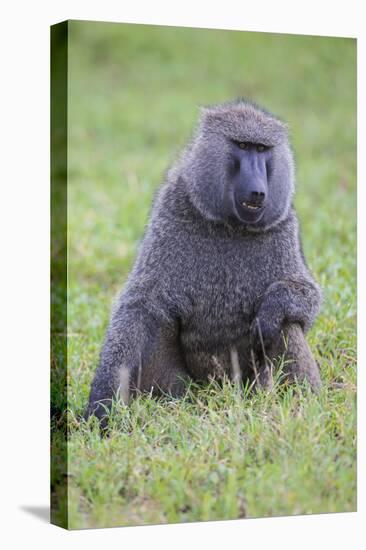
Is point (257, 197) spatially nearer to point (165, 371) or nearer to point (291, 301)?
point (291, 301)

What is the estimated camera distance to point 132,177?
335 inches

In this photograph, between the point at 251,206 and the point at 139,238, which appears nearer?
the point at 251,206

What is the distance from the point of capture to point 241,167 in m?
4.41

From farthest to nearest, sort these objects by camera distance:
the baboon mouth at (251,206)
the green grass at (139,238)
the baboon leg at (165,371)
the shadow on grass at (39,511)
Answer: the baboon leg at (165,371), the baboon mouth at (251,206), the shadow on grass at (39,511), the green grass at (139,238)

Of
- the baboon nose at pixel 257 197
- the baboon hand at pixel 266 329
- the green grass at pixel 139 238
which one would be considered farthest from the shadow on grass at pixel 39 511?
the baboon nose at pixel 257 197

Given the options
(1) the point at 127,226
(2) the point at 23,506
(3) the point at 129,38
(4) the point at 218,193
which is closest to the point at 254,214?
(4) the point at 218,193

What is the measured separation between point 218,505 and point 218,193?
4.67 ft

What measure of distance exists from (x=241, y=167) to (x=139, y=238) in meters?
1.93

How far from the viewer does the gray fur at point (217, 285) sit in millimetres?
4516

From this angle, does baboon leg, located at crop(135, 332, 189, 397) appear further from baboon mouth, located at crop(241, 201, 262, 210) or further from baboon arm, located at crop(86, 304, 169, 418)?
baboon mouth, located at crop(241, 201, 262, 210)

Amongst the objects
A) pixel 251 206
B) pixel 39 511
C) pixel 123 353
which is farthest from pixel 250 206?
pixel 39 511

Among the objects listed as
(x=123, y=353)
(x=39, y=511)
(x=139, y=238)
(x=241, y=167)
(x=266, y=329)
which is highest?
(x=241, y=167)

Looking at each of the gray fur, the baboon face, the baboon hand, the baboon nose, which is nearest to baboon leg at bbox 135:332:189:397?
the gray fur

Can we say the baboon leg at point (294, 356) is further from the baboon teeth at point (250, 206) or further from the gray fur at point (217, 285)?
the baboon teeth at point (250, 206)
